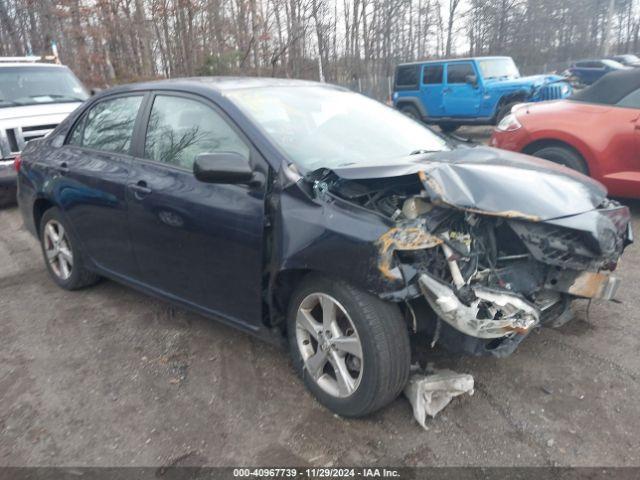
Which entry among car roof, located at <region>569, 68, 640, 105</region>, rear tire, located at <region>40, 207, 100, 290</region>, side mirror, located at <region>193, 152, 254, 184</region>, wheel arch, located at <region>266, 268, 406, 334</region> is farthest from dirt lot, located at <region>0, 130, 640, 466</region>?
car roof, located at <region>569, 68, 640, 105</region>

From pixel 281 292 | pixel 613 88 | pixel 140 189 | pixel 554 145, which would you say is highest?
pixel 613 88

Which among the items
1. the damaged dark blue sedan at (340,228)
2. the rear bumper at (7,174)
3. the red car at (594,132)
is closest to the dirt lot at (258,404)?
the damaged dark blue sedan at (340,228)

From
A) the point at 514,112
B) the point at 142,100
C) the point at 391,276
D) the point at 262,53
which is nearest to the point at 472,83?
the point at 514,112

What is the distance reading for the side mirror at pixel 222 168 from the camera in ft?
9.02

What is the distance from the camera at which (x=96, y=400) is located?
305 cm

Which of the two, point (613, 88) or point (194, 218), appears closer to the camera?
point (194, 218)

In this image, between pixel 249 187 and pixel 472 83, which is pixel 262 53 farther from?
pixel 249 187

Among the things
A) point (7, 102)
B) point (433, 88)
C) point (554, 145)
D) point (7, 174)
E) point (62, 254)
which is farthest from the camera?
point (433, 88)

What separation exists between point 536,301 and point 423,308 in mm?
600

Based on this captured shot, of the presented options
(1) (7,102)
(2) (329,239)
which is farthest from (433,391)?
(1) (7,102)

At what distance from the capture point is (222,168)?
2.75 meters

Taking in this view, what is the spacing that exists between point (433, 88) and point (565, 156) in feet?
30.1

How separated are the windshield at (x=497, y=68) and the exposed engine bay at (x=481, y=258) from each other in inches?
468

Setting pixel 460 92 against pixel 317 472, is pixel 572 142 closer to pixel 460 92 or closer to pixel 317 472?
pixel 317 472
